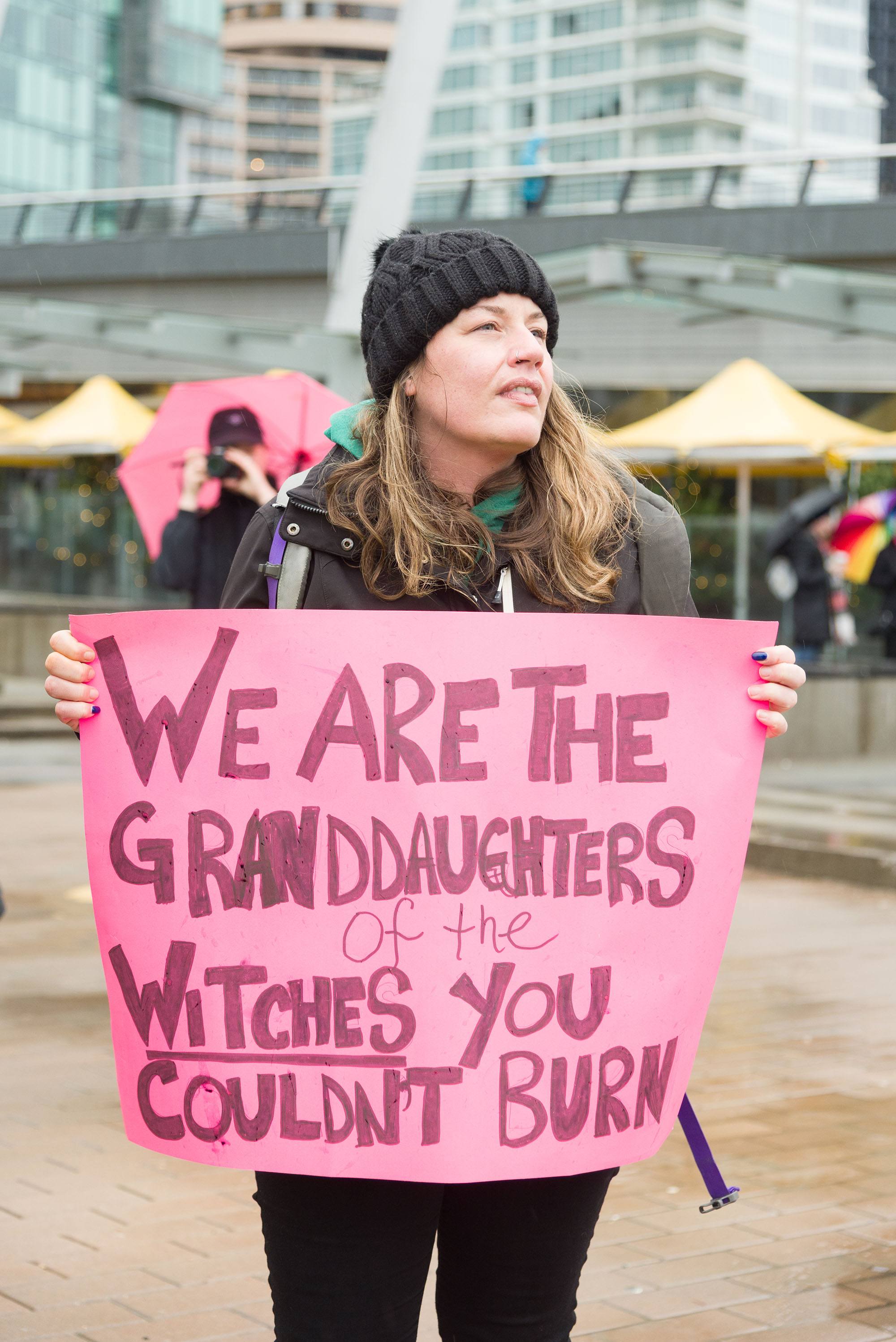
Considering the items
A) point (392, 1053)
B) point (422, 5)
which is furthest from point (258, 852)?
point (422, 5)

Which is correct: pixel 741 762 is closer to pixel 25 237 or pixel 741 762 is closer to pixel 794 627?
pixel 794 627

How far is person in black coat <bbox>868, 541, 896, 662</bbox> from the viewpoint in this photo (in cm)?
1548

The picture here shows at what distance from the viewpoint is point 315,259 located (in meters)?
25.4

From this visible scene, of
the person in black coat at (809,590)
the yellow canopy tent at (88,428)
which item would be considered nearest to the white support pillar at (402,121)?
the person in black coat at (809,590)

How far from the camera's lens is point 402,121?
1291 centimetres

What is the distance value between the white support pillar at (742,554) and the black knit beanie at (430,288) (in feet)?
45.7

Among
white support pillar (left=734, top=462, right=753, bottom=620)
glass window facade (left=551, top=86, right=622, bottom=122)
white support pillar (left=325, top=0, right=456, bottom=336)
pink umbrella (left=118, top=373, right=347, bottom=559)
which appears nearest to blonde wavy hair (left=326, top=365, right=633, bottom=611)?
pink umbrella (left=118, top=373, right=347, bottom=559)

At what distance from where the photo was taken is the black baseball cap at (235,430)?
686 centimetres

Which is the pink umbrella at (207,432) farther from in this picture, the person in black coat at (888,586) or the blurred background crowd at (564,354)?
the person in black coat at (888,586)

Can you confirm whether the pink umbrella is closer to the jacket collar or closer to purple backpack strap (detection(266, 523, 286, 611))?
the jacket collar

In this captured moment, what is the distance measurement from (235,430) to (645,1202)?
12.0ft

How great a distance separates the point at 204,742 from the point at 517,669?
0.40 m

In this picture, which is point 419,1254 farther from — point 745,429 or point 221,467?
point 745,429

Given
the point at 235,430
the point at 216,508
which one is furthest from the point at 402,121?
the point at 235,430
